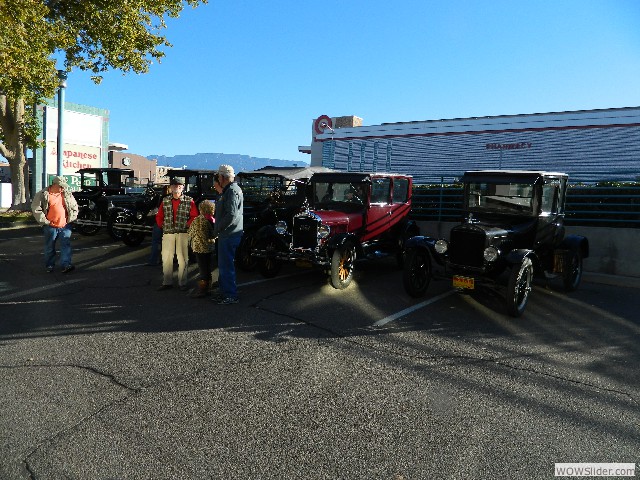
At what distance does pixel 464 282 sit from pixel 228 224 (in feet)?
10.8

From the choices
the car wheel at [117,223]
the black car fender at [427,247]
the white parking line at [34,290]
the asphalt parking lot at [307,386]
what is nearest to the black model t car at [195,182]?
the car wheel at [117,223]

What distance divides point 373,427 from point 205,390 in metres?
1.37

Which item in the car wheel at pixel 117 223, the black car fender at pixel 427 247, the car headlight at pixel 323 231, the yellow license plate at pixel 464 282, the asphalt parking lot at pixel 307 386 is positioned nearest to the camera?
the asphalt parking lot at pixel 307 386

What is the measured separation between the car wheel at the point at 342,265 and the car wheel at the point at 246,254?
1884 mm

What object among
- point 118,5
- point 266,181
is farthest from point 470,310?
point 118,5

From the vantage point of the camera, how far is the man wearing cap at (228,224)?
20.2 ft

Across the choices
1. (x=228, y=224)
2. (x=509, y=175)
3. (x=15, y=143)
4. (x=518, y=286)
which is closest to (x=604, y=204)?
(x=509, y=175)

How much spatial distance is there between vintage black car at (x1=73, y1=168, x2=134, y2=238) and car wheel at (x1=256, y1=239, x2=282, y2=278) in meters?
5.48

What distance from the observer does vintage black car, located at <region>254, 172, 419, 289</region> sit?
7605mm

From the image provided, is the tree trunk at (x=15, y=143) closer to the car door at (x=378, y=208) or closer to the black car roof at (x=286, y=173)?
the black car roof at (x=286, y=173)

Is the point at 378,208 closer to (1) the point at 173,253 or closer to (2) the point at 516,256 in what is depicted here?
(2) the point at 516,256

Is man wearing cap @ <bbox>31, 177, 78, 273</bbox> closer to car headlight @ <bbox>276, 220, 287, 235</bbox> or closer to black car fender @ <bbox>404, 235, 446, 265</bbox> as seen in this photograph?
car headlight @ <bbox>276, 220, 287, 235</bbox>

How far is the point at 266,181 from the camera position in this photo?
1071cm

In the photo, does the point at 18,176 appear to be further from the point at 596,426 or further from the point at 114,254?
the point at 596,426
